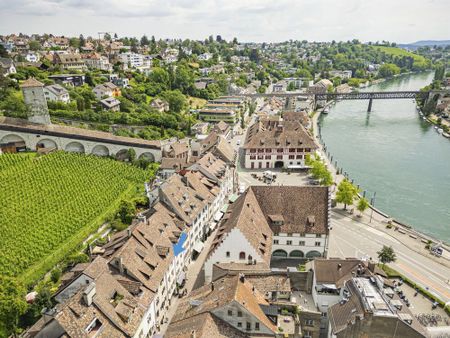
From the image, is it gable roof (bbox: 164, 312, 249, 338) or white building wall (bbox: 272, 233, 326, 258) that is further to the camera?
white building wall (bbox: 272, 233, 326, 258)

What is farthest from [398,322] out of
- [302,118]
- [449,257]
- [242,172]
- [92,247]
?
[302,118]

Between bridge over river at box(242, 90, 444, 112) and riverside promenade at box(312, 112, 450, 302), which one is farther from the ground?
bridge over river at box(242, 90, 444, 112)

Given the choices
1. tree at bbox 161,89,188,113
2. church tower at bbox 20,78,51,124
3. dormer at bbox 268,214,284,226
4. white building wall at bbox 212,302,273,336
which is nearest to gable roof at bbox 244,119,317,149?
dormer at bbox 268,214,284,226

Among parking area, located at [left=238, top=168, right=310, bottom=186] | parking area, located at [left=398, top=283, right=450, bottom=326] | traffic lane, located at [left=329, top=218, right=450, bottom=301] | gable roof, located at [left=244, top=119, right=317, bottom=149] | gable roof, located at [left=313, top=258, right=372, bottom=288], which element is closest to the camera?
gable roof, located at [left=313, top=258, right=372, bottom=288]

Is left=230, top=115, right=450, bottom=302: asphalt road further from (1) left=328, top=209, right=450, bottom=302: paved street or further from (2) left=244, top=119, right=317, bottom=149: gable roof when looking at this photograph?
(2) left=244, top=119, right=317, bottom=149: gable roof

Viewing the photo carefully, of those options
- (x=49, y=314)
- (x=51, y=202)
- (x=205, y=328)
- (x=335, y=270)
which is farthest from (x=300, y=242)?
(x=51, y=202)

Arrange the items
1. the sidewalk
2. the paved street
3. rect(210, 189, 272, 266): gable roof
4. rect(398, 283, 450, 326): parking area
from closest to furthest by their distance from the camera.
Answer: rect(398, 283, 450, 326): parking area → the sidewalk → rect(210, 189, 272, 266): gable roof → the paved street

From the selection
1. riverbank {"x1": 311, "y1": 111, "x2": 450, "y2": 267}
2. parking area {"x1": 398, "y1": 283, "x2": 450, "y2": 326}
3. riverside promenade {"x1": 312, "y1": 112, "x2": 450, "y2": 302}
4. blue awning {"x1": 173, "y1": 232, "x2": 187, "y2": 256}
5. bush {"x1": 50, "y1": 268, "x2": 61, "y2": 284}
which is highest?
blue awning {"x1": 173, "y1": 232, "x2": 187, "y2": 256}

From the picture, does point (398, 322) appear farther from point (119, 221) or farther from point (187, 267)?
point (119, 221)

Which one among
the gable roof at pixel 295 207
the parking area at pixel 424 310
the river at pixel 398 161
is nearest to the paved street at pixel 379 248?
the parking area at pixel 424 310

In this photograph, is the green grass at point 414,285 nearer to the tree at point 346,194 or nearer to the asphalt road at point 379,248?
the asphalt road at point 379,248
